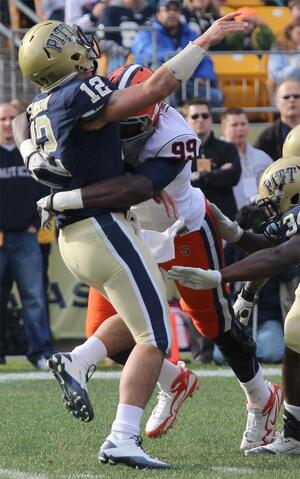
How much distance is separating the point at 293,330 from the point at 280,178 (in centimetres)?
63

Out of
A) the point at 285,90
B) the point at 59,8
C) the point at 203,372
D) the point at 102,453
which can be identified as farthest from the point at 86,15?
the point at 102,453

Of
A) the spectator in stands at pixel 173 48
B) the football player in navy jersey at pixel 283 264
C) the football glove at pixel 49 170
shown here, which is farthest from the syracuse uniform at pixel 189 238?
the spectator in stands at pixel 173 48

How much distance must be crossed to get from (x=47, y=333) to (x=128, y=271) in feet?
15.3

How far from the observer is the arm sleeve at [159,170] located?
4.84 metres

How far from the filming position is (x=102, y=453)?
4.50 metres

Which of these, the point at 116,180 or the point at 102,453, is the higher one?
the point at 116,180

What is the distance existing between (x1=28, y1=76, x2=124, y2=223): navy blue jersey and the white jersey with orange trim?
0.36 metres

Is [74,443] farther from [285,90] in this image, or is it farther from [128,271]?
[285,90]

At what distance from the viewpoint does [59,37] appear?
184 inches

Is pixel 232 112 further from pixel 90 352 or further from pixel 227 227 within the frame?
pixel 90 352

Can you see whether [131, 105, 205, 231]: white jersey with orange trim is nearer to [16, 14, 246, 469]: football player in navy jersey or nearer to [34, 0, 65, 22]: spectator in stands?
[16, 14, 246, 469]: football player in navy jersey

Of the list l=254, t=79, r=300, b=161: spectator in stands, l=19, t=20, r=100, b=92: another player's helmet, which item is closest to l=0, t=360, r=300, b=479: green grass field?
l=19, t=20, r=100, b=92: another player's helmet

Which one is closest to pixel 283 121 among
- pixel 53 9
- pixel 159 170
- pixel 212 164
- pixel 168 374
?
pixel 212 164

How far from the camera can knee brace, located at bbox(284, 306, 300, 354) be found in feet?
15.5
